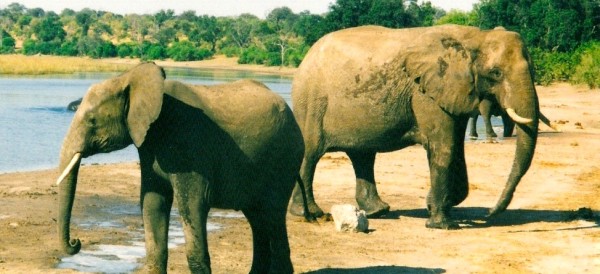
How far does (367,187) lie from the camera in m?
12.7

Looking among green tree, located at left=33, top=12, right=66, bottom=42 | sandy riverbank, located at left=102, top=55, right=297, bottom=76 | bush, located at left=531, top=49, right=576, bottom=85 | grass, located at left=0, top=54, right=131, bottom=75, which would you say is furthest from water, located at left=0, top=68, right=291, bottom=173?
green tree, located at left=33, top=12, right=66, bottom=42

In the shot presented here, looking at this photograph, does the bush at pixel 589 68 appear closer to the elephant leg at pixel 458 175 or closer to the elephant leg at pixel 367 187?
the elephant leg at pixel 367 187

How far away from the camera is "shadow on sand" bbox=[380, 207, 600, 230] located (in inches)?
480

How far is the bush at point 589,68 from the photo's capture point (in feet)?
132

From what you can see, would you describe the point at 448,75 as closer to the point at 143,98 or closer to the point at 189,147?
the point at 189,147

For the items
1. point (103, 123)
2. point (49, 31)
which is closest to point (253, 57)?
point (49, 31)

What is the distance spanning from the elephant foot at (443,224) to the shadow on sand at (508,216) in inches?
7.3

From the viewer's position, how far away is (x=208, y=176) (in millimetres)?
7746

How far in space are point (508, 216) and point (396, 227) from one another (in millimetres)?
1640

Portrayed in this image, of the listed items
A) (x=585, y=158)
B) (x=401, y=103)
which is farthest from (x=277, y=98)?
A: (x=585, y=158)

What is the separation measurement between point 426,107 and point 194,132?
4.44 m

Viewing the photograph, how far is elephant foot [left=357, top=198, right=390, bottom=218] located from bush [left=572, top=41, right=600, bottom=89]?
29314 mm

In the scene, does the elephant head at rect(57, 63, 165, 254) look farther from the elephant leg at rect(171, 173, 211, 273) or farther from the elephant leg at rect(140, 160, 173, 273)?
the elephant leg at rect(171, 173, 211, 273)

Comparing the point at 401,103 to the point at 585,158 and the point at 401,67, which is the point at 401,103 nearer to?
the point at 401,67
